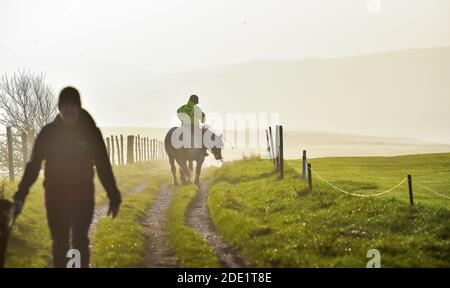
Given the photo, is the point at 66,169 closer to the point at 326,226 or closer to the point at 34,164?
the point at 34,164

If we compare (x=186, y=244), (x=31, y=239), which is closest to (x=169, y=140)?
(x=31, y=239)

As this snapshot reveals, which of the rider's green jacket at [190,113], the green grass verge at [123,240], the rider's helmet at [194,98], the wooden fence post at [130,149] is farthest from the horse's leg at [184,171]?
the wooden fence post at [130,149]

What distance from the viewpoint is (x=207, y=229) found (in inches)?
638

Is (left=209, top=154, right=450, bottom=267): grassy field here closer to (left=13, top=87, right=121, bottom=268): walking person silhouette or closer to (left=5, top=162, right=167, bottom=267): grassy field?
(left=13, top=87, right=121, bottom=268): walking person silhouette

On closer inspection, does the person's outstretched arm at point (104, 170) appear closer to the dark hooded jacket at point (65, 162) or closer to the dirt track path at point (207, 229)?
the dark hooded jacket at point (65, 162)

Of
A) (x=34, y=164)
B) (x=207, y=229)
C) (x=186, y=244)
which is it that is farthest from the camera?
(x=207, y=229)

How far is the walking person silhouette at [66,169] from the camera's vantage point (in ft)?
29.6

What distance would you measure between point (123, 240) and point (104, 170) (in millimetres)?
4686

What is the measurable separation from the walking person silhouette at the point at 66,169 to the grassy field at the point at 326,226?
4.55 meters

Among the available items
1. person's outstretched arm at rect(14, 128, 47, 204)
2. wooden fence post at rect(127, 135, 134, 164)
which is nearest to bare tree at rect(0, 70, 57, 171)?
wooden fence post at rect(127, 135, 134, 164)

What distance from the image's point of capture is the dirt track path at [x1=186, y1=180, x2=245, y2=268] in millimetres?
12359
